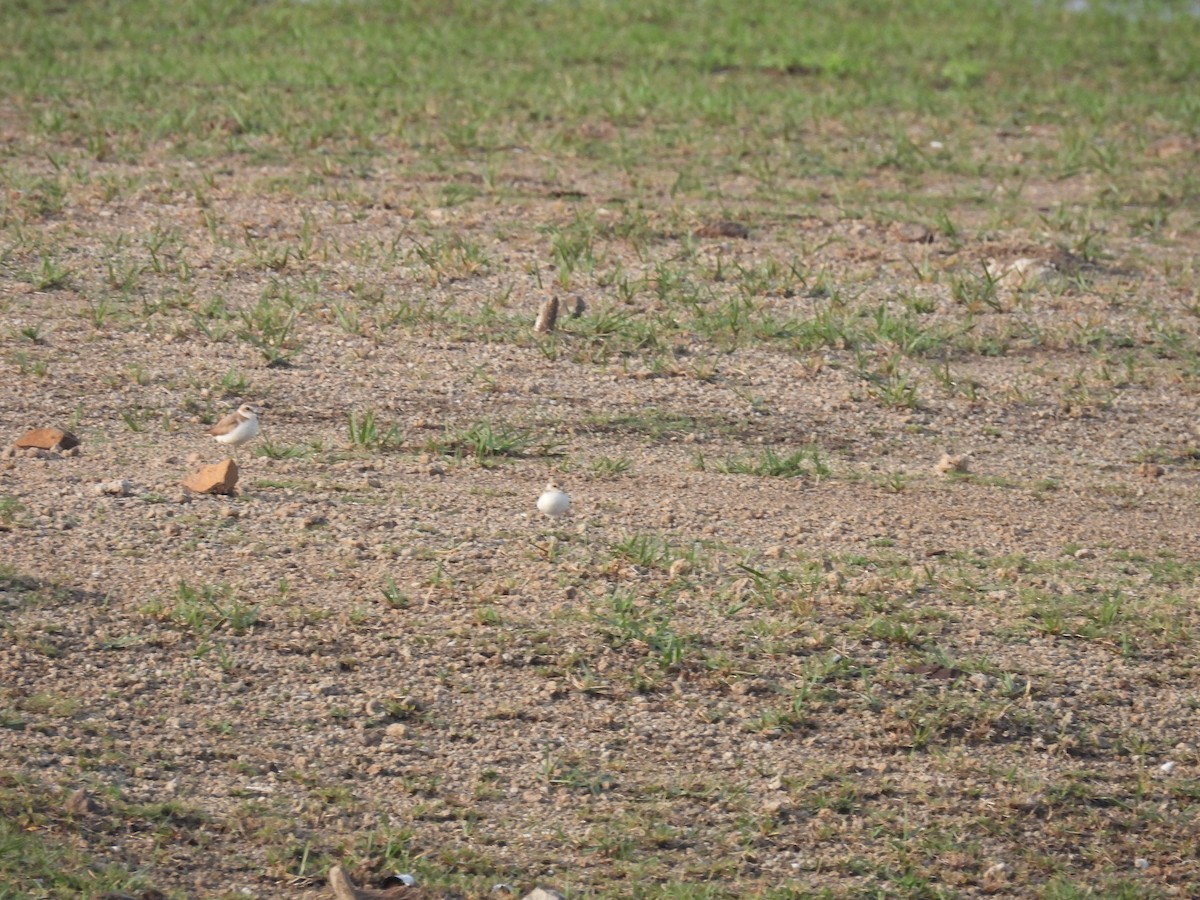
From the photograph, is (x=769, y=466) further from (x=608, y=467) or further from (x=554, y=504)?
(x=554, y=504)

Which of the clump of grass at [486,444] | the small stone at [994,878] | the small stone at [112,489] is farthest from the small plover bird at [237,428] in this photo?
the small stone at [994,878]

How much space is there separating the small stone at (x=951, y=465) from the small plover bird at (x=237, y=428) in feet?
6.88

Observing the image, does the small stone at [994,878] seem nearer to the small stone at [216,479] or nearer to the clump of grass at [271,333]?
the small stone at [216,479]

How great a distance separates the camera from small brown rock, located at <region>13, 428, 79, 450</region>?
15.8 ft

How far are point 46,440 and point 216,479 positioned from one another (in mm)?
599

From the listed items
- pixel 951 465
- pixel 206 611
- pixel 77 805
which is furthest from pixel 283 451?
pixel 951 465

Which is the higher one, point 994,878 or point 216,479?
point 216,479

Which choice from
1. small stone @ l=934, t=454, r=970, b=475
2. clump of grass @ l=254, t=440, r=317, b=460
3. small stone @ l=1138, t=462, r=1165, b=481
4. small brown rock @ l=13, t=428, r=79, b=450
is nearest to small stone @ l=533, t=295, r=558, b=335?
clump of grass @ l=254, t=440, r=317, b=460

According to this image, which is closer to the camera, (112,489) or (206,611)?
(206,611)

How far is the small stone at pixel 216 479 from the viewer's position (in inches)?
181

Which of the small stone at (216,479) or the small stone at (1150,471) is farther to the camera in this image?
the small stone at (1150,471)

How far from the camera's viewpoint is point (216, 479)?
459 cm

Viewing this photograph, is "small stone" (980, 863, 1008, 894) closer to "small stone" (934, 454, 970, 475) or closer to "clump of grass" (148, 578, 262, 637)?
"clump of grass" (148, 578, 262, 637)

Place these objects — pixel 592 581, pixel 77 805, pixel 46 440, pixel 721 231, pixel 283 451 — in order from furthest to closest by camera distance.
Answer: pixel 721 231 → pixel 283 451 → pixel 46 440 → pixel 592 581 → pixel 77 805
